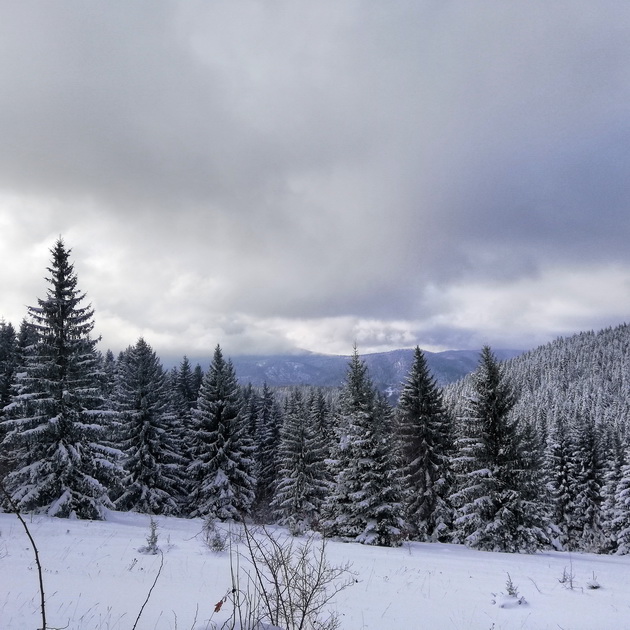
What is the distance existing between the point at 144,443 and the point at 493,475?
21.8m

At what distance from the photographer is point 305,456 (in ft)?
95.6

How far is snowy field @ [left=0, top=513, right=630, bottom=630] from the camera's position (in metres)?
4.96

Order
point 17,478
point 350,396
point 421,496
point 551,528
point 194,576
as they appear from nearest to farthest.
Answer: point 194,576
point 17,478
point 551,528
point 350,396
point 421,496

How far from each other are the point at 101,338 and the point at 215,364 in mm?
9757

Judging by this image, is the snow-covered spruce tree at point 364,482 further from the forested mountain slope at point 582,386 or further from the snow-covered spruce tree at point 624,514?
the forested mountain slope at point 582,386

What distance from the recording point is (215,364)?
2867cm

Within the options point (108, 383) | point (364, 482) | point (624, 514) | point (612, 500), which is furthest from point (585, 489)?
point (108, 383)

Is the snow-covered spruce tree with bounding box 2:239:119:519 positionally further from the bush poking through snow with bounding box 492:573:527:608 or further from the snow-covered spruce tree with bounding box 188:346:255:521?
the bush poking through snow with bounding box 492:573:527:608

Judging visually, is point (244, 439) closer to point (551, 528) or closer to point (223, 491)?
point (223, 491)

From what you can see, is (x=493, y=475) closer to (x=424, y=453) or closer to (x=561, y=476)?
(x=424, y=453)

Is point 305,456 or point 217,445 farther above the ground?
point 217,445

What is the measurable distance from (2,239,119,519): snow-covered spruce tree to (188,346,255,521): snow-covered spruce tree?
7.98m

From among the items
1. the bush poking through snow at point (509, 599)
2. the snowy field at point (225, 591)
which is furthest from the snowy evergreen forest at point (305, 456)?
the bush poking through snow at point (509, 599)

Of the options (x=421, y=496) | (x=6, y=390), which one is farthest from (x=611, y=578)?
(x=6, y=390)
